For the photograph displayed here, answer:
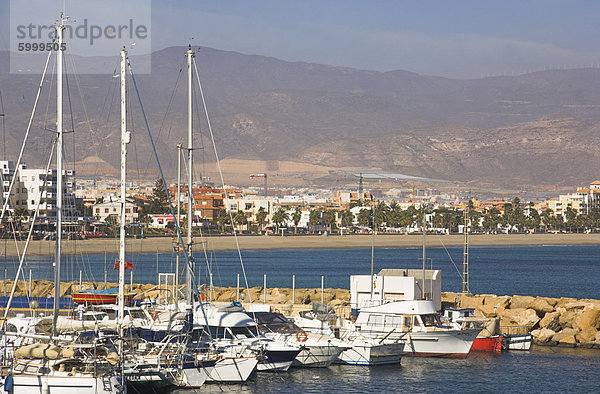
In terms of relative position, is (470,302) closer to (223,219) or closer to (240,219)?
(223,219)

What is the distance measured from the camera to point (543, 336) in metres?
39.9

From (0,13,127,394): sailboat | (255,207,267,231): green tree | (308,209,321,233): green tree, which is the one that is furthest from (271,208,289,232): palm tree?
(0,13,127,394): sailboat

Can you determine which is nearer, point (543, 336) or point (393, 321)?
point (393, 321)

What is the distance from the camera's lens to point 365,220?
18475cm

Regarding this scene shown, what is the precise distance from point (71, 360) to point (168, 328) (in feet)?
21.3

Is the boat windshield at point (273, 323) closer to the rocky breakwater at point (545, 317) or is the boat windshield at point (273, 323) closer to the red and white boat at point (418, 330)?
the red and white boat at point (418, 330)

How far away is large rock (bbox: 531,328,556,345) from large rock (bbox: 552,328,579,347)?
20 centimetres

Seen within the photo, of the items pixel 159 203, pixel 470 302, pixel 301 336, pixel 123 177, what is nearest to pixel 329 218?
pixel 159 203

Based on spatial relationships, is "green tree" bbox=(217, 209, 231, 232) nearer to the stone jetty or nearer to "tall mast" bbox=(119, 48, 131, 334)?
the stone jetty

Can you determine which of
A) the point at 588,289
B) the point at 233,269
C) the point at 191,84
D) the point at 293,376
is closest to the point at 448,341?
the point at 293,376

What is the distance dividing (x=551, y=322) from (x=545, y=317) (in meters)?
0.76

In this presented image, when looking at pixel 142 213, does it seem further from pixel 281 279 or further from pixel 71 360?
pixel 71 360

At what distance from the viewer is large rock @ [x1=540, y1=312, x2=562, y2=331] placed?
41.0 meters

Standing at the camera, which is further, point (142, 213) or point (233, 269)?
point (142, 213)
